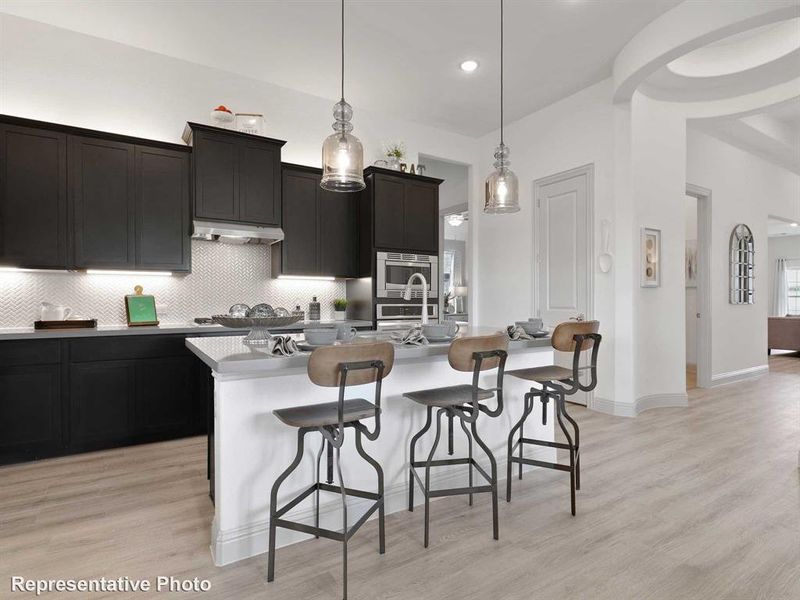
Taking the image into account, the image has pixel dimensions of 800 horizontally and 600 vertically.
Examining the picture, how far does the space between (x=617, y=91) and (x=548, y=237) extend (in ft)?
5.51

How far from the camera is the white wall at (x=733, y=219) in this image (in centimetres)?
589

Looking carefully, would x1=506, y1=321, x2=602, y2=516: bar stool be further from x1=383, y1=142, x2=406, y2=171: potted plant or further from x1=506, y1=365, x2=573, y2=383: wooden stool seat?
x1=383, y1=142, x2=406, y2=171: potted plant

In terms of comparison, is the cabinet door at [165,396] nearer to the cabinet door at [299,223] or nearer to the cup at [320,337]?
the cabinet door at [299,223]

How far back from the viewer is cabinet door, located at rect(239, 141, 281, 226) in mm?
4215

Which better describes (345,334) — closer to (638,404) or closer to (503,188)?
(503,188)

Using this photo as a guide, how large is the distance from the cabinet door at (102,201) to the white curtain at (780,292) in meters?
14.8

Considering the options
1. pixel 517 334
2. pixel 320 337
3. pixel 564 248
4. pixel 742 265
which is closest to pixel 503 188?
pixel 517 334

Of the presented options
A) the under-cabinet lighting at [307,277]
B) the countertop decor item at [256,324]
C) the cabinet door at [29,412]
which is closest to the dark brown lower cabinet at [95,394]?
the cabinet door at [29,412]

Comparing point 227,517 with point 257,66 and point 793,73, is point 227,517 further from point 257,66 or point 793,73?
point 793,73

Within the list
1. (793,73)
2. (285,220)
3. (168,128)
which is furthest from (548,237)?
(168,128)

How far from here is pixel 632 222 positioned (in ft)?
14.8

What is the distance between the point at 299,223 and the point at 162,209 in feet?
4.17

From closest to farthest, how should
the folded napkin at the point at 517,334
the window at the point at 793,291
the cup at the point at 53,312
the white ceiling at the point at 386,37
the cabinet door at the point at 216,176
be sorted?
the folded napkin at the point at 517,334 < the white ceiling at the point at 386,37 < the cup at the point at 53,312 < the cabinet door at the point at 216,176 < the window at the point at 793,291

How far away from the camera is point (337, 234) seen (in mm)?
4938
